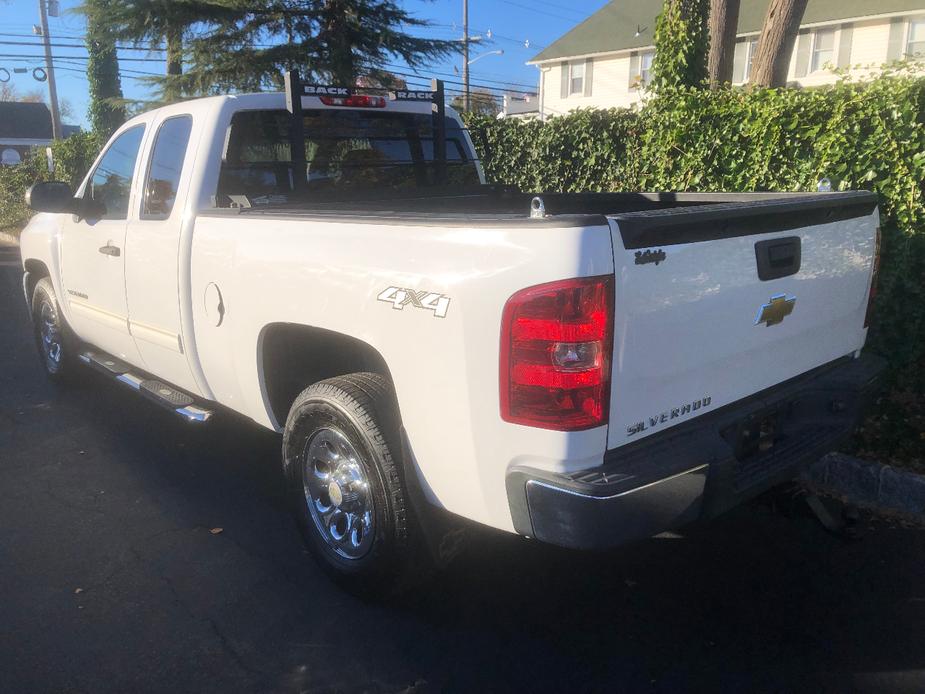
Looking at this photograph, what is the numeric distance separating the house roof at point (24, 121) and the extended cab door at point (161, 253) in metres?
68.8

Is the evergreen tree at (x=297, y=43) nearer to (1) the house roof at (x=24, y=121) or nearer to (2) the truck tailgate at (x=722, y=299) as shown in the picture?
(2) the truck tailgate at (x=722, y=299)

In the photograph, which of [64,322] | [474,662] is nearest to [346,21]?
[64,322]

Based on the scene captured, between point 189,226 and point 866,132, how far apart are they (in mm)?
4095

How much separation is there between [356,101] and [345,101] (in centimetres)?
8

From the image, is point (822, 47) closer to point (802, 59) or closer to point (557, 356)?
point (802, 59)

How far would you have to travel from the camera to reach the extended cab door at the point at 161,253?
4094mm

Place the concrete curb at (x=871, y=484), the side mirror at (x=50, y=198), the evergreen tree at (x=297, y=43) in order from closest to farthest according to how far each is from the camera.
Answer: the concrete curb at (x=871, y=484) < the side mirror at (x=50, y=198) < the evergreen tree at (x=297, y=43)

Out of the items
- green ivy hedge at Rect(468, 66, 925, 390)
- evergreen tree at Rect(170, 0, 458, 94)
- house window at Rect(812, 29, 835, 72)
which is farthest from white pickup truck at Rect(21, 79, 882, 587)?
house window at Rect(812, 29, 835, 72)

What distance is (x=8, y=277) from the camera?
1334cm

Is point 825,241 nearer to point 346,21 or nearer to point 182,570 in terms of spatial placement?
point 182,570

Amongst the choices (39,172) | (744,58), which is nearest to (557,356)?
(39,172)

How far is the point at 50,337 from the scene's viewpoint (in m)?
6.41

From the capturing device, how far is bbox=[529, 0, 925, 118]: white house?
79.8 ft

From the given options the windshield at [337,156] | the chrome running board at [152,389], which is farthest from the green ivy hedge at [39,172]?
the windshield at [337,156]
